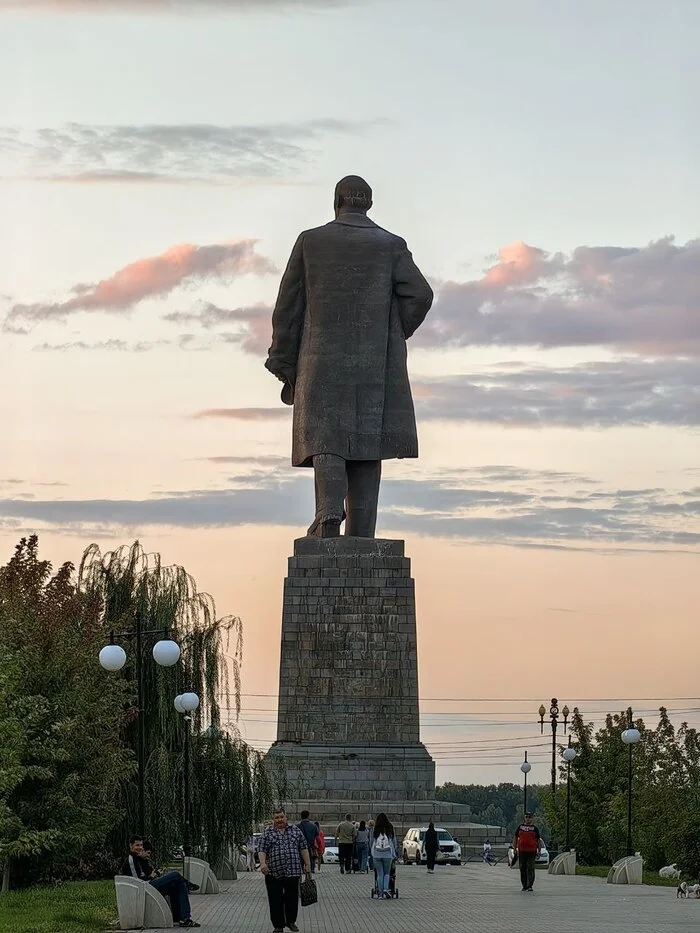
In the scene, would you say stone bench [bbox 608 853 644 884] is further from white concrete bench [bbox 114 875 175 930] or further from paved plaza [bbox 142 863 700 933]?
white concrete bench [bbox 114 875 175 930]

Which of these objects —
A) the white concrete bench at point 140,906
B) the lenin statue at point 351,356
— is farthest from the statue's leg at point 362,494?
the white concrete bench at point 140,906

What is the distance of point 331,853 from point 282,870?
1516cm

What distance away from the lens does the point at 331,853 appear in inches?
1249

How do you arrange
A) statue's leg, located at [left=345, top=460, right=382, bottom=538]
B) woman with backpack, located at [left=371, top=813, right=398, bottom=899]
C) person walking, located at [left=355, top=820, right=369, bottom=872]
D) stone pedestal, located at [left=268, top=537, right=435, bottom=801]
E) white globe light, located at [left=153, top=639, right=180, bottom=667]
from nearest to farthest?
1. white globe light, located at [left=153, top=639, right=180, bottom=667]
2. woman with backpack, located at [left=371, top=813, right=398, bottom=899]
3. person walking, located at [left=355, top=820, right=369, bottom=872]
4. stone pedestal, located at [left=268, top=537, right=435, bottom=801]
5. statue's leg, located at [left=345, top=460, right=382, bottom=538]

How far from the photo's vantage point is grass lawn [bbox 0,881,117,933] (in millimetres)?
17359

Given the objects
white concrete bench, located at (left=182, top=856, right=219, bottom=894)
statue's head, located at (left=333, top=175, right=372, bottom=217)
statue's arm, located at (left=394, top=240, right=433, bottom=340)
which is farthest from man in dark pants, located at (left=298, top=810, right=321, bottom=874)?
statue's head, located at (left=333, top=175, right=372, bottom=217)

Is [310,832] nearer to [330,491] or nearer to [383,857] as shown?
[383,857]

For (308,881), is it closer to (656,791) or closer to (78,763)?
(78,763)

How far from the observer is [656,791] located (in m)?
39.8

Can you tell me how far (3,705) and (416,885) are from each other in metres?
6.38

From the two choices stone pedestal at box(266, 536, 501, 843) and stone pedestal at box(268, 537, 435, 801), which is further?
stone pedestal at box(268, 537, 435, 801)

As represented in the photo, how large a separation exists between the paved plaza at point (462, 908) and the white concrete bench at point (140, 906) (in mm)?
443

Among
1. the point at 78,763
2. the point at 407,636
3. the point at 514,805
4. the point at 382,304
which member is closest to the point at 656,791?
the point at 407,636

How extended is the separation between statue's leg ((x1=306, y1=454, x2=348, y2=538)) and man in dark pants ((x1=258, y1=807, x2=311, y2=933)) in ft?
51.0
